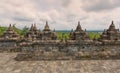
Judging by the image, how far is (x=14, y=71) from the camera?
9453mm

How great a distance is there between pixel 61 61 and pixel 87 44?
6.92 metres

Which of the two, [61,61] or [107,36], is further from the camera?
[107,36]

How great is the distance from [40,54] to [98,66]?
4.55 m

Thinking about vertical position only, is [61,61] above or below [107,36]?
below

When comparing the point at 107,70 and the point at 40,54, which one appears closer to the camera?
the point at 107,70

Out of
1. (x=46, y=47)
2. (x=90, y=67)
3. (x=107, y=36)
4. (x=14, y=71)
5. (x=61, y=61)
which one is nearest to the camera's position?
(x=14, y=71)

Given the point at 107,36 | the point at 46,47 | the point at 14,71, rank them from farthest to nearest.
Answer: the point at 107,36 < the point at 46,47 < the point at 14,71

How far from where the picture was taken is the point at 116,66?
10.6 meters

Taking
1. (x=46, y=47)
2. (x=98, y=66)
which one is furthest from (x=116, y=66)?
(x=46, y=47)

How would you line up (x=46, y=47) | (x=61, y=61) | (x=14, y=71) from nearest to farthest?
(x=14, y=71) < (x=61, y=61) < (x=46, y=47)

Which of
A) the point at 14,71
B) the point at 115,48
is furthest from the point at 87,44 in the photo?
the point at 14,71

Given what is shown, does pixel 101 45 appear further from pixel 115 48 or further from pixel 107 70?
pixel 107 70

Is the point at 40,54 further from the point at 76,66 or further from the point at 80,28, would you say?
the point at 80,28

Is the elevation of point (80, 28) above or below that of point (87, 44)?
above
